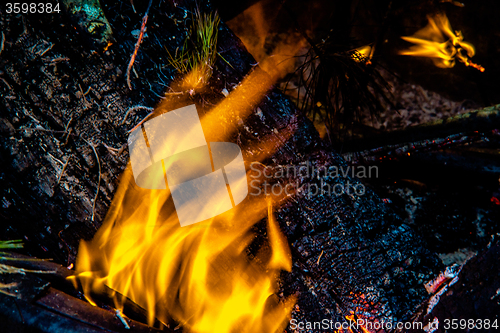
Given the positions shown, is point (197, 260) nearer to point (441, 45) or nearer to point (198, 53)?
point (198, 53)

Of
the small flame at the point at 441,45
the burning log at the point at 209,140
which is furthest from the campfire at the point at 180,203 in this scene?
the small flame at the point at 441,45

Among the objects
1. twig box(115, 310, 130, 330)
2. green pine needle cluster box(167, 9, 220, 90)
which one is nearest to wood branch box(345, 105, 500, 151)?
green pine needle cluster box(167, 9, 220, 90)

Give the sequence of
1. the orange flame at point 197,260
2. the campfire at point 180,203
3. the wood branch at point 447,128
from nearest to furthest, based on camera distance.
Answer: the campfire at point 180,203 → the orange flame at point 197,260 → the wood branch at point 447,128

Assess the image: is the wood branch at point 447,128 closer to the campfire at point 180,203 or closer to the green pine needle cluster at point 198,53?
the campfire at point 180,203

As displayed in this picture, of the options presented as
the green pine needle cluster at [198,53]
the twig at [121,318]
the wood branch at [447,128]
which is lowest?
the wood branch at [447,128]

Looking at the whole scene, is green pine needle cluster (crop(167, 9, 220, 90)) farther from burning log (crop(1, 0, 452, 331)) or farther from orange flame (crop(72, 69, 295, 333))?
orange flame (crop(72, 69, 295, 333))

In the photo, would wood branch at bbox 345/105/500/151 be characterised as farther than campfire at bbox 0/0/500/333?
Yes

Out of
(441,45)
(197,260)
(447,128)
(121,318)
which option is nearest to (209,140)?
(197,260)
